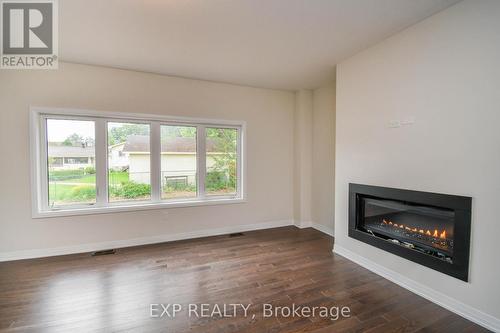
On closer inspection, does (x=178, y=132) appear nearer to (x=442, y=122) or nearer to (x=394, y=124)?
(x=394, y=124)

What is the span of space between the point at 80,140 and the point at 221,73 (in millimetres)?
2423

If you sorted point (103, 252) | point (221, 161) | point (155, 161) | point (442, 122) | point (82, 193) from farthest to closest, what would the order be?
point (221, 161) < point (155, 161) < point (82, 193) < point (103, 252) < point (442, 122)

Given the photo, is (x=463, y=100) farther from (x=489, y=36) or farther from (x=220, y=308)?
(x=220, y=308)

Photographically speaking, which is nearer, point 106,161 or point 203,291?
point 203,291

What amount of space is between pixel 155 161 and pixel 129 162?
1.30ft

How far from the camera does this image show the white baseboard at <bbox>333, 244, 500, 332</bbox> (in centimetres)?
188

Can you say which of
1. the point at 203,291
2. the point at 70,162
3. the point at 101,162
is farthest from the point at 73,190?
the point at 203,291

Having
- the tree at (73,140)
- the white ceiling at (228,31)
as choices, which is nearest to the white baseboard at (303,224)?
the white ceiling at (228,31)

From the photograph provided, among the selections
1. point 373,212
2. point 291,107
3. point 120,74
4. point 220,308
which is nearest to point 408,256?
point 373,212

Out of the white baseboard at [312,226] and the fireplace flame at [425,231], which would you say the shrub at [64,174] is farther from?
the fireplace flame at [425,231]

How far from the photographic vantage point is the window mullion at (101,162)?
11.4 feet

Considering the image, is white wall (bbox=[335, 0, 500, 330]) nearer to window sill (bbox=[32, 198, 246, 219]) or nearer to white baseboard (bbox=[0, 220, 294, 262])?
white baseboard (bbox=[0, 220, 294, 262])

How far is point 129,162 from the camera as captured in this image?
12.1 ft

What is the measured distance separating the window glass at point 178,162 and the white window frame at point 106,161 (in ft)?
0.25
